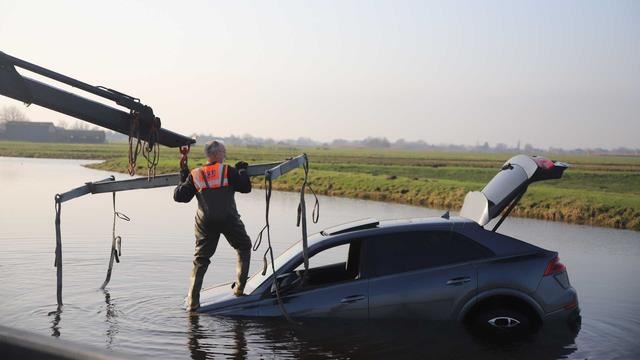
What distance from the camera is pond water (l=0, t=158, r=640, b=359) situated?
860cm

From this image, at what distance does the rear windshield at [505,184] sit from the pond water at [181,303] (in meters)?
1.71

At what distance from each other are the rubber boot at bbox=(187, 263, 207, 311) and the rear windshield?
363cm

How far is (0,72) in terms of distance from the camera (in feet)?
28.9

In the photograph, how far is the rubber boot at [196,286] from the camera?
9680 mm

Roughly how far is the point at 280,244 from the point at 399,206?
14588 millimetres

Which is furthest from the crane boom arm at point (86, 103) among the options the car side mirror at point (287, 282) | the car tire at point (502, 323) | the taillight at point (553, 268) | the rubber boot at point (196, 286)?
the taillight at point (553, 268)

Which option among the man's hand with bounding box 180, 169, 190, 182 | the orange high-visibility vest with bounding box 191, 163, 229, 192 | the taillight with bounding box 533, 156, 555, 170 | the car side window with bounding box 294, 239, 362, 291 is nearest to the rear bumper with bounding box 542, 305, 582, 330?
the taillight with bounding box 533, 156, 555, 170

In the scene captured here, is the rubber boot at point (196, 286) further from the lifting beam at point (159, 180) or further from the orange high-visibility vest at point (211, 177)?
the lifting beam at point (159, 180)

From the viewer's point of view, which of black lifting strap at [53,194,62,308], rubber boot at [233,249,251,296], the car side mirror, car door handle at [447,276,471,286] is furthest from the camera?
black lifting strap at [53,194,62,308]

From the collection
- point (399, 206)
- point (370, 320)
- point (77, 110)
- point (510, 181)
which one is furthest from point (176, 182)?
point (399, 206)

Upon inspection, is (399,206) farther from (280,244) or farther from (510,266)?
(510,266)

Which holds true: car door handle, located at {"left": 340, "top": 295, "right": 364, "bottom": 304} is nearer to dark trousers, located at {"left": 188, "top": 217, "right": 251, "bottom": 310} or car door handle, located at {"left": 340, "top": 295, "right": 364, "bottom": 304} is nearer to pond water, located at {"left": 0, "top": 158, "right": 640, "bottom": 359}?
pond water, located at {"left": 0, "top": 158, "right": 640, "bottom": 359}

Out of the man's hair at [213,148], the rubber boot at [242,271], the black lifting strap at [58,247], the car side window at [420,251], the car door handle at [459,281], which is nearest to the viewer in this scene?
the car door handle at [459,281]

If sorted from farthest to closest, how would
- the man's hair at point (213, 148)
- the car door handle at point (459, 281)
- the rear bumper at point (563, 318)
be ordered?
the man's hair at point (213, 148), the car door handle at point (459, 281), the rear bumper at point (563, 318)
